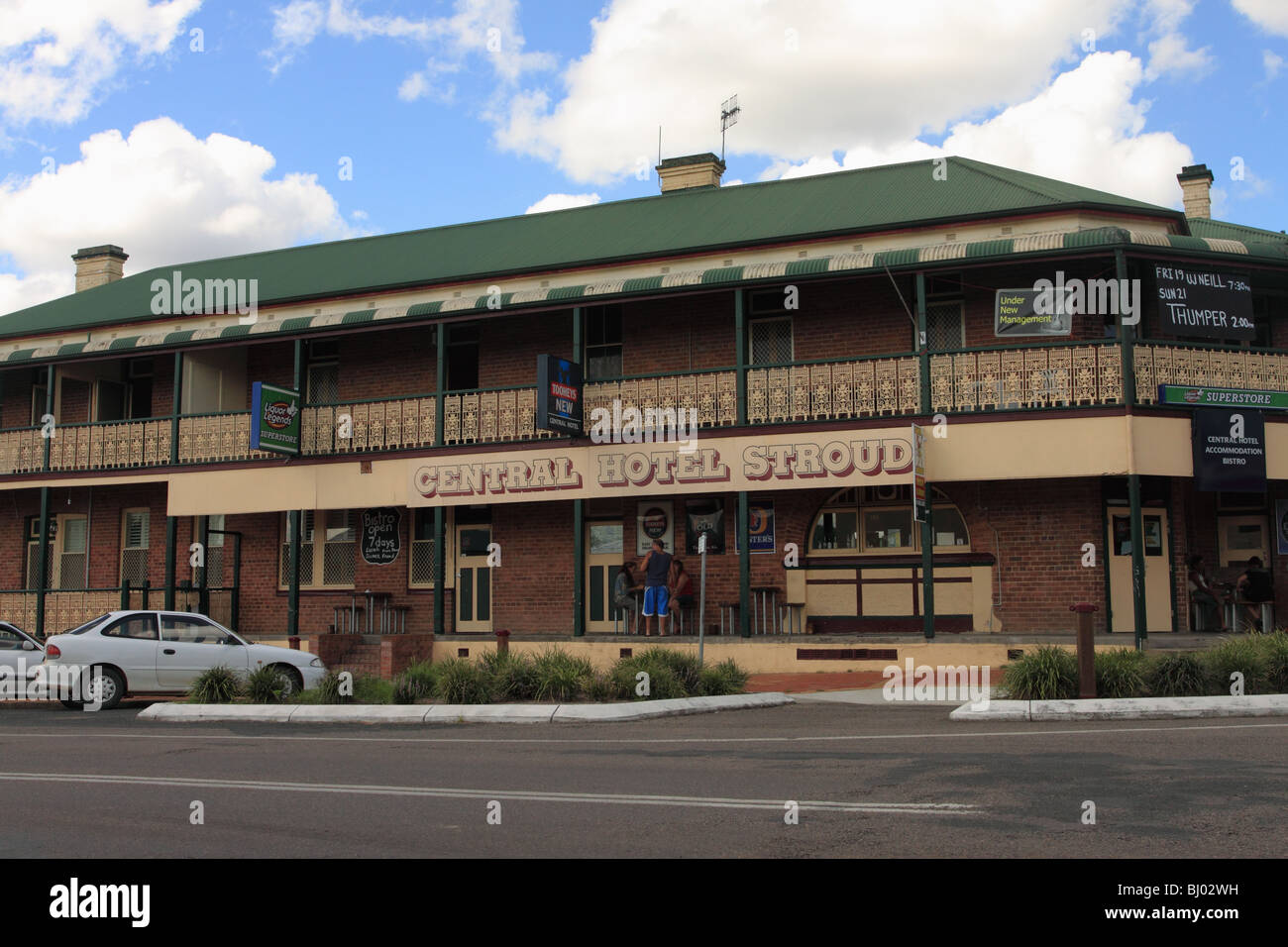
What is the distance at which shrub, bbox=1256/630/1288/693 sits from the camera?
13258 millimetres

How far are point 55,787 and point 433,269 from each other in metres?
16.2

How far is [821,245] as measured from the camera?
20875mm

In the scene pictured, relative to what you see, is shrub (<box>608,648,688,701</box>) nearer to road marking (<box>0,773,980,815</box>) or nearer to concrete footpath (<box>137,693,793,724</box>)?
concrete footpath (<box>137,693,793,724</box>)

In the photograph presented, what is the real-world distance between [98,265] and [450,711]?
23664 millimetres

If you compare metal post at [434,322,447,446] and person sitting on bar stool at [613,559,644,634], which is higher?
metal post at [434,322,447,446]

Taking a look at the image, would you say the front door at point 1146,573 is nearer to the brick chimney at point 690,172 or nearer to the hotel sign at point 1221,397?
the hotel sign at point 1221,397

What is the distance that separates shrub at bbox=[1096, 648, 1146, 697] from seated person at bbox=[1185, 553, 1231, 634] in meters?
5.64

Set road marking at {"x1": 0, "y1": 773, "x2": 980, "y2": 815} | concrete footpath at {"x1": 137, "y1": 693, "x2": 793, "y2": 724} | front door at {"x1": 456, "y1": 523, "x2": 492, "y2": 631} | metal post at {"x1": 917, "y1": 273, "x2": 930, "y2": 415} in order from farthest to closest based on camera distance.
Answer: front door at {"x1": 456, "y1": 523, "x2": 492, "y2": 631}, metal post at {"x1": 917, "y1": 273, "x2": 930, "y2": 415}, concrete footpath at {"x1": 137, "y1": 693, "x2": 793, "y2": 724}, road marking at {"x1": 0, "y1": 773, "x2": 980, "y2": 815}

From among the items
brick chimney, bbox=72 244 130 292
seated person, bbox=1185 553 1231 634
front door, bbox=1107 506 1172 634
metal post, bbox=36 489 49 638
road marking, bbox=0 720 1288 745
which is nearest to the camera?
road marking, bbox=0 720 1288 745

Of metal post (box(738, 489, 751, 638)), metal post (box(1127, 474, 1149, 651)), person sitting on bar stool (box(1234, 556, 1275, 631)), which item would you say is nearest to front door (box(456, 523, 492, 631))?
metal post (box(738, 489, 751, 638))

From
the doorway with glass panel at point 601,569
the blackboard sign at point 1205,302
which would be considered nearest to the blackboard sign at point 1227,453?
the blackboard sign at point 1205,302

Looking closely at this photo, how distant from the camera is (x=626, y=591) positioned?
2069 centimetres

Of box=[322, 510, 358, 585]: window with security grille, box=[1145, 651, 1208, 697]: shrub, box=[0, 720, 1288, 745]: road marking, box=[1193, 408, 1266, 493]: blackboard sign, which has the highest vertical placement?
box=[1193, 408, 1266, 493]: blackboard sign
